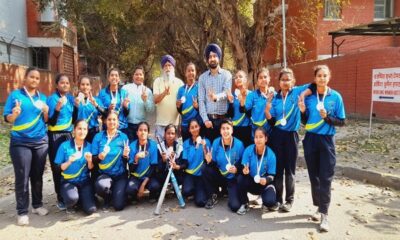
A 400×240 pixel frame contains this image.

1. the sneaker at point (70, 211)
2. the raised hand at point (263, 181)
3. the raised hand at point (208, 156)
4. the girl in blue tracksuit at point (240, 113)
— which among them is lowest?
the sneaker at point (70, 211)

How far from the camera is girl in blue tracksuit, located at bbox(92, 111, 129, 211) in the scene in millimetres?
5676

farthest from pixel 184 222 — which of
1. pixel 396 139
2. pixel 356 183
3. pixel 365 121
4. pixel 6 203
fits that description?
pixel 365 121

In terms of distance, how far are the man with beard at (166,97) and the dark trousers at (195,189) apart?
90 cm

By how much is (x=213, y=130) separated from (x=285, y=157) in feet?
3.97

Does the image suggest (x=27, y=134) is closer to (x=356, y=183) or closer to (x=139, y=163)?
(x=139, y=163)

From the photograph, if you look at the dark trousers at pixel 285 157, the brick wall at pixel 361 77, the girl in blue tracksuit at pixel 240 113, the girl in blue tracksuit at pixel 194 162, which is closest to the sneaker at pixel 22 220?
the girl in blue tracksuit at pixel 194 162

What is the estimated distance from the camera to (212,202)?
5.79 m

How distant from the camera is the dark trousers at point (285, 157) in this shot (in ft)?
17.6

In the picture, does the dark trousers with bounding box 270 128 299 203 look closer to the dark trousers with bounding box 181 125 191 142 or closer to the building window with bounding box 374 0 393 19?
the dark trousers with bounding box 181 125 191 142

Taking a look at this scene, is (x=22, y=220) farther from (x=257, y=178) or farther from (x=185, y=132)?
(x=257, y=178)

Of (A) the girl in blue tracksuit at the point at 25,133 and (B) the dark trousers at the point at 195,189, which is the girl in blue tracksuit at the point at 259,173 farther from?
(A) the girl in blue tracksuit at the point at 25,133

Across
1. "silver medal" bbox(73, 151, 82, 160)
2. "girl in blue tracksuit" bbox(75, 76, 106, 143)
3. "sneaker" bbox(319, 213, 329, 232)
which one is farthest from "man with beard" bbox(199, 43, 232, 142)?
"sneaker" bbox(319, 213, 329, 232)

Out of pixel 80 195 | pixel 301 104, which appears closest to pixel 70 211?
pixel 80 195

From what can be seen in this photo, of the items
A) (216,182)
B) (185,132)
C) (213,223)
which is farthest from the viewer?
(185,132)
